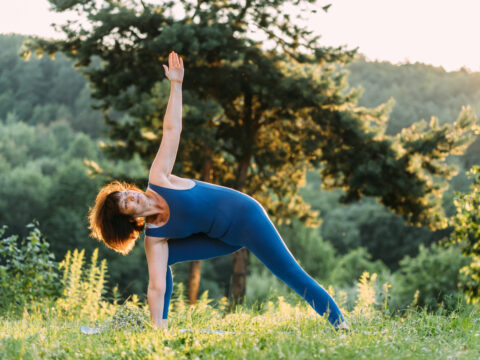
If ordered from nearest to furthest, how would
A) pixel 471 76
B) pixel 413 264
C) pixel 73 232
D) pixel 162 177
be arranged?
pixel 162 177, pixel 413 264, pixel 73 232, pixel 471 76

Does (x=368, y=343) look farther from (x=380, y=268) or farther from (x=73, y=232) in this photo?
(x=380, y=268)

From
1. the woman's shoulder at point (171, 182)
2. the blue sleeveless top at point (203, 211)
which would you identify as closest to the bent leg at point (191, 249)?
the blue sleeveless top at point (203, 211)

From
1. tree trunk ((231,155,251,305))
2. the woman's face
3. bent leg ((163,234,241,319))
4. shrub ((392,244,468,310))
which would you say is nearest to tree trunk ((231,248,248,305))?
tree trunk ((231,155,251,305))

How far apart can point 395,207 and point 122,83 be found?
6.84m

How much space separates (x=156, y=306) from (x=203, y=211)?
68 cm

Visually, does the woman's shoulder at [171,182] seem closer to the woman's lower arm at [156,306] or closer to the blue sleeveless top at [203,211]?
the blue sleeveless top at [203,211]

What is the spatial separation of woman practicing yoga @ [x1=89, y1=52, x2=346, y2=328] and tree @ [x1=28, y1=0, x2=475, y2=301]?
6905mm

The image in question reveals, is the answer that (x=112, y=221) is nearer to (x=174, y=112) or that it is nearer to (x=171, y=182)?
(x=171, y=182)

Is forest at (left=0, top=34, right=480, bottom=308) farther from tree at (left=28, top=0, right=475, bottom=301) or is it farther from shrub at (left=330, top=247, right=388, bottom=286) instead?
tree at (left=28, top=0, right=475, bottom=301)

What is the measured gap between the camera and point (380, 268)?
32719mm

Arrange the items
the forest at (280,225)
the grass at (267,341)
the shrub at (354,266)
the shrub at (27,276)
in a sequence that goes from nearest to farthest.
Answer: the grass at (267,341) < the shrub at (27,276) < the forest at (280,225) < the shrub at (354,266)

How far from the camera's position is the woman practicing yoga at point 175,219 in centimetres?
328

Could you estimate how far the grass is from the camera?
96.8 inches

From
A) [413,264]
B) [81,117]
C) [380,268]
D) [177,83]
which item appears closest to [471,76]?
[380,268]
